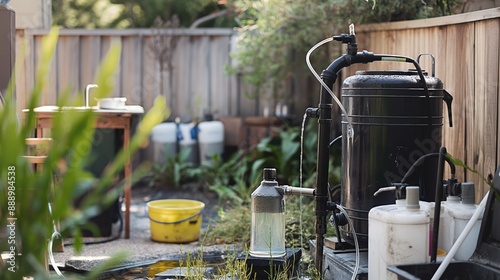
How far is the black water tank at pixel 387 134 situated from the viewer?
3.68m

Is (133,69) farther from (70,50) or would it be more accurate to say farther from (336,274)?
(336,274)

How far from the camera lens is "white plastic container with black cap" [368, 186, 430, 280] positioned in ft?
10.3

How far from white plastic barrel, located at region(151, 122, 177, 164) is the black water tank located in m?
4.58

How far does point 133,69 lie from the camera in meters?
8.53

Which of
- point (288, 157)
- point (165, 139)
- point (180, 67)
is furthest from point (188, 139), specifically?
point (288, 157)

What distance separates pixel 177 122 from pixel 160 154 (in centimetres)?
43

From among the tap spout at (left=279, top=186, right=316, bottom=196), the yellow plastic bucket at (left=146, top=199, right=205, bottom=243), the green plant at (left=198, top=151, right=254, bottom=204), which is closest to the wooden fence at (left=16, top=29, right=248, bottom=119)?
the green plant at (left=198, top=151, right=254, bottom=204)

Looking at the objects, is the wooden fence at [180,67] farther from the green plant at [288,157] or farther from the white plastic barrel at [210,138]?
the green plant at [288,157]

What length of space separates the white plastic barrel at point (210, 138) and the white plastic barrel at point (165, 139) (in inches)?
12.5

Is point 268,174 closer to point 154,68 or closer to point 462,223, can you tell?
point 462,223

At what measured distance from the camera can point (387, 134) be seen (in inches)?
146

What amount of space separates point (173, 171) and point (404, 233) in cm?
505

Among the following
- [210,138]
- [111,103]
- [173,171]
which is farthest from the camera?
[210,138]

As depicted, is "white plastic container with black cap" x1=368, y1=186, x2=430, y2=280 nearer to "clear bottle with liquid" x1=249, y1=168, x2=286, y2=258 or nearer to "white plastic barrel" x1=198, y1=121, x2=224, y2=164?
"clear bottle with liquid" x1=249, y1=168, x2=286, y2=258
